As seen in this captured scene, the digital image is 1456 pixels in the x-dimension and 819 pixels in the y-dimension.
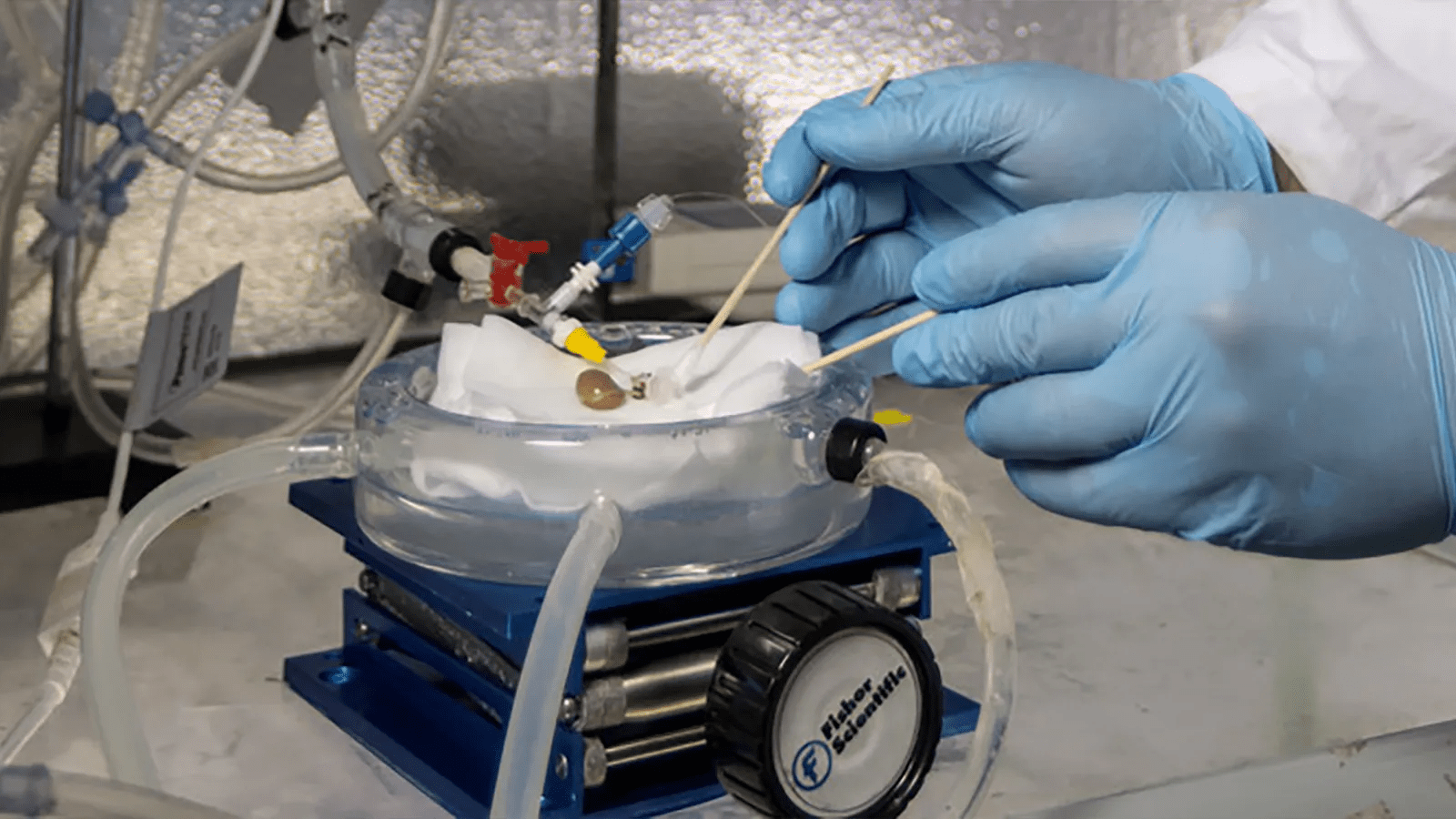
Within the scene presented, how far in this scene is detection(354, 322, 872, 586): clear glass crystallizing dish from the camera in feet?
3.04

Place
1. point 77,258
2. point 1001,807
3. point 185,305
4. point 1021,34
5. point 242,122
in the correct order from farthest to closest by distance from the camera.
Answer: point 1021,34, point 242,122, point 77,258, point 185,305, point 1001,807

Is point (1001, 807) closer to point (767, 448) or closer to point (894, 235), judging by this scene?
point (767, 448)

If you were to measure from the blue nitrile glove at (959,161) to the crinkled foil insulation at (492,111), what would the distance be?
845mm

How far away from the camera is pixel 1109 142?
1.10 metres

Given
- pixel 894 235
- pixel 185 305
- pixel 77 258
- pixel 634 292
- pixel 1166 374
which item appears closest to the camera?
pixel 1166 374

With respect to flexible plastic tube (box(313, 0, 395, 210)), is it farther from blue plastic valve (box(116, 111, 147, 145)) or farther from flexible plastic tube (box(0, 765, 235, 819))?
flexible plastic tube (box(0, 765, 235, 819))

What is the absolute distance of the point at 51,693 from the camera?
90 centimetres

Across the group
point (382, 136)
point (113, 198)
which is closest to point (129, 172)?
point (113, 198)

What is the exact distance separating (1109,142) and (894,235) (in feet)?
0.57

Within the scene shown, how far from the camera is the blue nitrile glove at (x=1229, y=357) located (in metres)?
0.91

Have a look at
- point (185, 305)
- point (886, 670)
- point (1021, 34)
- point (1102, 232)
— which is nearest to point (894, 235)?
point (1102, 232)

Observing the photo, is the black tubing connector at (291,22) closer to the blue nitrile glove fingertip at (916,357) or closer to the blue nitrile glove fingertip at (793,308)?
the blue nitrile glove fingertip at (793,308)

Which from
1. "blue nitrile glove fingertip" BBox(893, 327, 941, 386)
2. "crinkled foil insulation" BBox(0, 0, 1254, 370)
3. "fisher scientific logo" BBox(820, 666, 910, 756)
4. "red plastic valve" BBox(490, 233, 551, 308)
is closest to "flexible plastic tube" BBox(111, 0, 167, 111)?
"crinkled foil insulation" BBox(0, 0, 1254, 370)

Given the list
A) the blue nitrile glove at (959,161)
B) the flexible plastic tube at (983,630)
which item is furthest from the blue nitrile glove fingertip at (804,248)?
the flexible plastic tube at (983,630)
